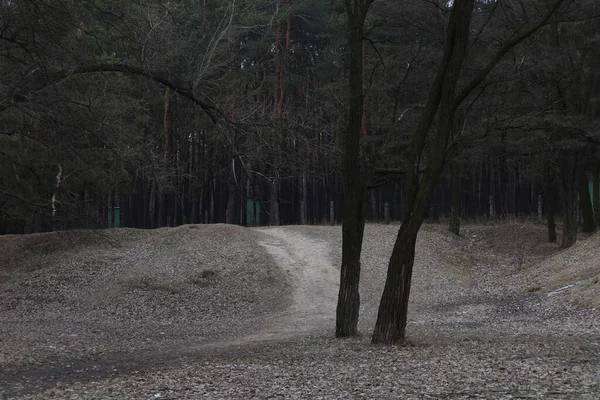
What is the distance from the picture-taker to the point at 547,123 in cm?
2120

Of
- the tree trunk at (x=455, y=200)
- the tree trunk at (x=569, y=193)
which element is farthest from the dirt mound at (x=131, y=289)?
the tree trunk at (x=569, y=193)

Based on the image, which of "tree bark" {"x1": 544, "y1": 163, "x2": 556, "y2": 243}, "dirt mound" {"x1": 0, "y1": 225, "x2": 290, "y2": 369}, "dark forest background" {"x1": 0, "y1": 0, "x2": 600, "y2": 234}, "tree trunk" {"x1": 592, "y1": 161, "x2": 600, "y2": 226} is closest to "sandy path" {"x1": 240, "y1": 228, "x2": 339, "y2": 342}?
"dirt mound" {"x1": 0, "y1": 225, "x2": 290, "y2": 369}

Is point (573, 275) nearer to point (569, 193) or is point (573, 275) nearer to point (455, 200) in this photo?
point (569, 193)

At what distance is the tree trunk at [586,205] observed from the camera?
26.7 meters

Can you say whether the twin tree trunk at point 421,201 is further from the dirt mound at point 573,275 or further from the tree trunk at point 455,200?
the tree trunk at point 455,200

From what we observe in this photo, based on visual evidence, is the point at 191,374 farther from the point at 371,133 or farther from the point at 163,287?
the point at 371,133

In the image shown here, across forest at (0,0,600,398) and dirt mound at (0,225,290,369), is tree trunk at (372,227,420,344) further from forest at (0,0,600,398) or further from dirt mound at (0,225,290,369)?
dirt mound at (0,225,290,369)

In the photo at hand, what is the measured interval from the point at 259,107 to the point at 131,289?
33.5 feet

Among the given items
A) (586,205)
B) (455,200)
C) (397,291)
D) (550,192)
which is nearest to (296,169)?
(397,291)

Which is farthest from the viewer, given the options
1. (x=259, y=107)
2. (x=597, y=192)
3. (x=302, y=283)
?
(x=597, y=192)

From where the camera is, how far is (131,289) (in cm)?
1897

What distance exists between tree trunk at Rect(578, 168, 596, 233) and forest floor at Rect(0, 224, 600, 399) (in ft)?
6.99

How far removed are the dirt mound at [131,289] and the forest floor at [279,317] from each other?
68 mm

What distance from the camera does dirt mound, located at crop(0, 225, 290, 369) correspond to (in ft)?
43.1
